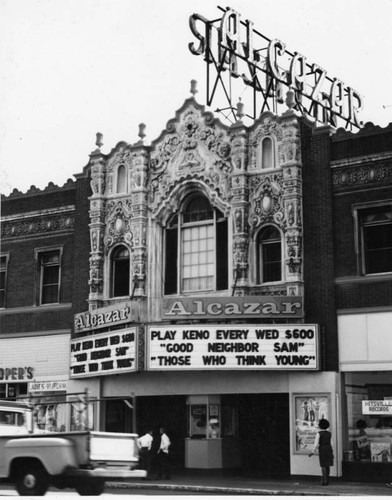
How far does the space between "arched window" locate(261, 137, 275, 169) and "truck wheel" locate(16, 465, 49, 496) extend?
14.7m

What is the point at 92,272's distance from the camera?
31.2 meters

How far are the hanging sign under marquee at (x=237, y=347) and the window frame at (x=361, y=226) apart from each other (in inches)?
92.0

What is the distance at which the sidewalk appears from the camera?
22.6 metres

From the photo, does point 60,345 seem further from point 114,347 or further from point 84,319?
point 114,347

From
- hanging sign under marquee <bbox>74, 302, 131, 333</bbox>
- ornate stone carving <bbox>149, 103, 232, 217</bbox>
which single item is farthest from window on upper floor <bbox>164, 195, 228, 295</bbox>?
hanging sign under marquee <bbox>74, 302, 131, 333</bbox>

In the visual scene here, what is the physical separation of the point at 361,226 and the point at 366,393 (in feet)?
16.5

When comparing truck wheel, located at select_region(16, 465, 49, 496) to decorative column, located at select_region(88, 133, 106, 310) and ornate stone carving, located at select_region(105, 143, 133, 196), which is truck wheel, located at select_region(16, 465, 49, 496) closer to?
decorative column, located at select_region(88, 133, 106, 310)

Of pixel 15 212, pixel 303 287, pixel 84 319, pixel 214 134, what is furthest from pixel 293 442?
pixel 15 212

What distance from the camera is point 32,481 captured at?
1650 cm

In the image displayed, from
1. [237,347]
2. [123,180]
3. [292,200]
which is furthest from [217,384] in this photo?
[123,180]

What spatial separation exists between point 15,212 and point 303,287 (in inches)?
506

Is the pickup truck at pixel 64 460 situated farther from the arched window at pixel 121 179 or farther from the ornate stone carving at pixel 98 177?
the ornate stone carving at pixel 98 177

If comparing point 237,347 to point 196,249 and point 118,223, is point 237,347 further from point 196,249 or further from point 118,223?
point 118,223

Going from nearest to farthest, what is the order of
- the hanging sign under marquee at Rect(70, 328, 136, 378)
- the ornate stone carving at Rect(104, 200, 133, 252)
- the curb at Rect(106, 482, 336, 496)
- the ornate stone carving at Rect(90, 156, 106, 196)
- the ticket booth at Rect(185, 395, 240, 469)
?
1. the curb at Rect(106, 482, 336, 496)
2. the hanging sign under marquee at Rect(70, 328, 136, 378)
3. the ticket booth at Rect(185, 395, 240, 469)
4. the ornate stone carving at Rect(104, 200, 133, 252)
5. the ornate stone carving at Rect(90, 156, 106, 196)
